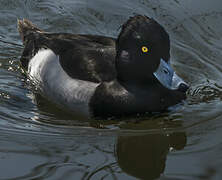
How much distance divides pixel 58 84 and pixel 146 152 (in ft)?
5.11

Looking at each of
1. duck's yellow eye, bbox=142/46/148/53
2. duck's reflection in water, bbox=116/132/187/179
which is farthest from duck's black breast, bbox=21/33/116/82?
duck's reflection in water, bbox=116/132/187/179

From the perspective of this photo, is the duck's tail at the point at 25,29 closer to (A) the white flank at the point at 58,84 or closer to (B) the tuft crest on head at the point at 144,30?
(A) the white flank at the point at 58,84

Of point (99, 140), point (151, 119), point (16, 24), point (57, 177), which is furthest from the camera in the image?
point (16, 24)

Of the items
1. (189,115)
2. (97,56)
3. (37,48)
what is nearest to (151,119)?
(189,115)

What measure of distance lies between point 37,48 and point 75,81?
44.7 inches

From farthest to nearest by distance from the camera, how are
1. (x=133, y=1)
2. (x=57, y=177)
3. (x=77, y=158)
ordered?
(x=133, y=1)
(x=77, y=158)
(x=57, y=177)

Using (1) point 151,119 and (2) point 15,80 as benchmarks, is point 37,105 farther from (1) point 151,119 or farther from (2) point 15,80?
(1) point 151,119

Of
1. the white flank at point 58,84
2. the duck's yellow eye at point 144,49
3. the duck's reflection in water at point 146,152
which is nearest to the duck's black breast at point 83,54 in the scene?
the white flank at point 58,84

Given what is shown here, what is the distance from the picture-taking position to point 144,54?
488 cm

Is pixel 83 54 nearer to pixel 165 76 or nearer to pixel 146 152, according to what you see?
pixel 165 76

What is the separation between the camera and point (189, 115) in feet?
16.3

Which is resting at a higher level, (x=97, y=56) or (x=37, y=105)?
(x=97, y=56)

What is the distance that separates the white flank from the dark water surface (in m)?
0.14

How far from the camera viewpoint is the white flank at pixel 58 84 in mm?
5027
